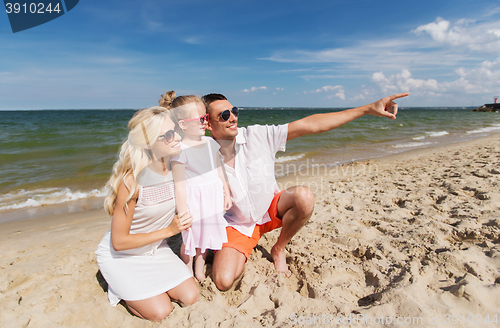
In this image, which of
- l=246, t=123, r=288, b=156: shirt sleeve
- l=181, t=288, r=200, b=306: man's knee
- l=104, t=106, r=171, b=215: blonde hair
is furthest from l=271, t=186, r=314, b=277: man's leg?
l=104, t=106, r=171, b=215: blonde hair

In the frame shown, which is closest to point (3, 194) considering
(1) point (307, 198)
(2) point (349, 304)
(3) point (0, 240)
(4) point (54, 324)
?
(3) point (0, 240)

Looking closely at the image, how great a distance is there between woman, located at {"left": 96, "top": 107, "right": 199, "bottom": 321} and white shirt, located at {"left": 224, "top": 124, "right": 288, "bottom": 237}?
2.01 ft

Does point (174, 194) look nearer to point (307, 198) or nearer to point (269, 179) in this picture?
point (269, 179)

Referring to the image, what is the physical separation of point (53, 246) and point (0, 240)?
1.10 metres

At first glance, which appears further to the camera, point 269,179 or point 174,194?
point 269,179

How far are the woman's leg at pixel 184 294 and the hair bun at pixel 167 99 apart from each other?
1663 millimetres

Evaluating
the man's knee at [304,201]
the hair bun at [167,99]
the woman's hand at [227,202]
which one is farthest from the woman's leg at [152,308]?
the hair bun at [167,99]

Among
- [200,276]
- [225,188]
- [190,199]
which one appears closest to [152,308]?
[200,276]

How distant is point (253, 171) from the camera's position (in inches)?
104

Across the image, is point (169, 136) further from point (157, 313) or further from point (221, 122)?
point (157, 313)

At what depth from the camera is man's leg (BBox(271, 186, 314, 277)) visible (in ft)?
8.66

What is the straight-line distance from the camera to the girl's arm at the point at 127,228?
A: 2023 mm

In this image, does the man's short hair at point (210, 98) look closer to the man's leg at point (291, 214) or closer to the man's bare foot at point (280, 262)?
the man's leg at point (291, 214)

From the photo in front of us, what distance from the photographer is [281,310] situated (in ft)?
6.58
